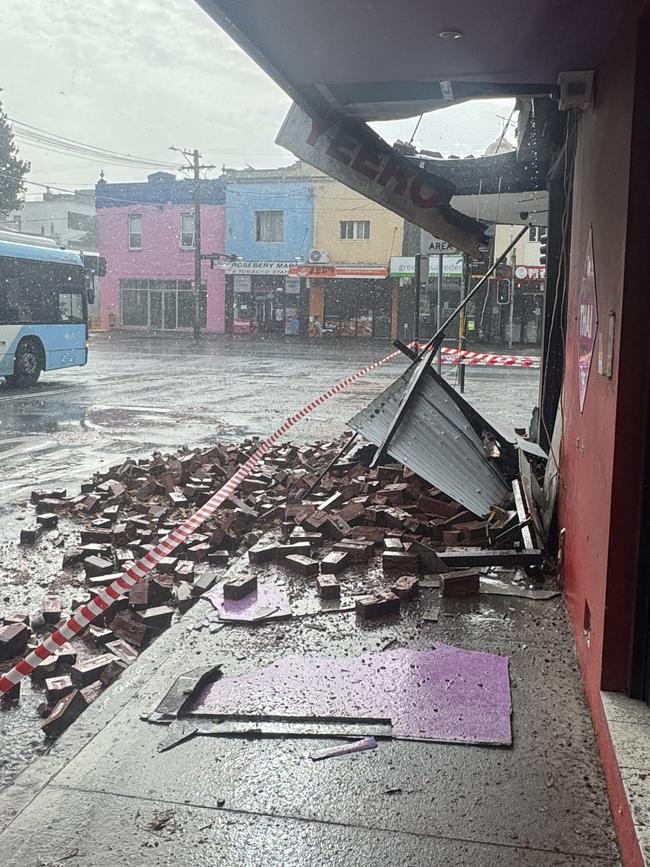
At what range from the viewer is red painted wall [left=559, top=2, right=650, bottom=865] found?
297cm

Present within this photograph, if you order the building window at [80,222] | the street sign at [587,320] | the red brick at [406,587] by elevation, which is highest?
the building window at [80,222]

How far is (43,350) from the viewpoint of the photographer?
2048cm

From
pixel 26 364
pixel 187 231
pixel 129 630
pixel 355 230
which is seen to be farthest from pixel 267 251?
pixel 129 630

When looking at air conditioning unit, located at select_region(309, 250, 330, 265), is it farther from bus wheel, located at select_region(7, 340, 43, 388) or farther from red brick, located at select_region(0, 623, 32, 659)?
red brick, located at select_region(0, 623, 32, 659)

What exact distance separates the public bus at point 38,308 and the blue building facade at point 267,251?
24740 millimetres

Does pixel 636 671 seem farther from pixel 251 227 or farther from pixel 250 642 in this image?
pixel 251 227

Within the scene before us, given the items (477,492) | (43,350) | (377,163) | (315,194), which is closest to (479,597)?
(477,492)

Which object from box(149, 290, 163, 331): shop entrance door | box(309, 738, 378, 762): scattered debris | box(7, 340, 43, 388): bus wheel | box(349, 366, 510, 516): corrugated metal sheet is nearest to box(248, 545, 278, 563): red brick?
box(349, 366, 510, 516): corrugated metal sheet

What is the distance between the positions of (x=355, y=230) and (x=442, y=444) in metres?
38.9

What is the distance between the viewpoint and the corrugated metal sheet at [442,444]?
682cm

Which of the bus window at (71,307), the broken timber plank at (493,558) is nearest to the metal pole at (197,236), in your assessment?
the bus window at (71,307)

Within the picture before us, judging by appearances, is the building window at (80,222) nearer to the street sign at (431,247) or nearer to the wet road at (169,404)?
the wet road at (169,404)

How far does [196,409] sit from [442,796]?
13.0 m

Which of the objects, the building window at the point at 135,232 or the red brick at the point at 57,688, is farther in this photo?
the building window at the point at 135,232
